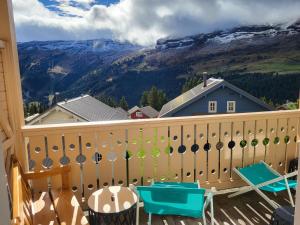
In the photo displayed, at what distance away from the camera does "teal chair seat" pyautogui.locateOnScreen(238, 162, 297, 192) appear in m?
2.87

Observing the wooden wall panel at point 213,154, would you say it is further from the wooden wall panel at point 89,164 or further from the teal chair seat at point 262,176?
the wooden wall panel at point 89,164

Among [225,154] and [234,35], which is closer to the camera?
[225,154]

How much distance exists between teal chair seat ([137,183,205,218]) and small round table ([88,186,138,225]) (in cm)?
14

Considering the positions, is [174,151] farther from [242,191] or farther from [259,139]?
[259,139]

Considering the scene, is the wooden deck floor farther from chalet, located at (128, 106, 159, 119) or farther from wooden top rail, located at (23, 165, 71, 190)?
chalet, located at (128, 106, 159, 119)

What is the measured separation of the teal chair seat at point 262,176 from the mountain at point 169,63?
1.31 meters

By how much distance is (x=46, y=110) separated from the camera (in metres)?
3.26

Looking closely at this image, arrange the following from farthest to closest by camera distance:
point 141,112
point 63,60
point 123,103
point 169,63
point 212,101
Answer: point 169,63 → point 63,60 → point 123,103 → point 212,101 → point 141,112

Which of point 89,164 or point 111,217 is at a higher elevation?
point 89,164

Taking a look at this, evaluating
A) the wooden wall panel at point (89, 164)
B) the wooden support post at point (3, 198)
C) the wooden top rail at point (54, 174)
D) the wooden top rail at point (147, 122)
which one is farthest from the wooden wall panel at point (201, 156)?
the wooden support post at point (3, 198)

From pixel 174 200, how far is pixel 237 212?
0.96 metres

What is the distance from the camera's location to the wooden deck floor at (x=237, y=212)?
8.85ft

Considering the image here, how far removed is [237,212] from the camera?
9.36 feet

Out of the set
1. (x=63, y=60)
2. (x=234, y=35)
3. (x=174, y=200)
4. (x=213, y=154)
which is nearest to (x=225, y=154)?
(x=213, y=154)
